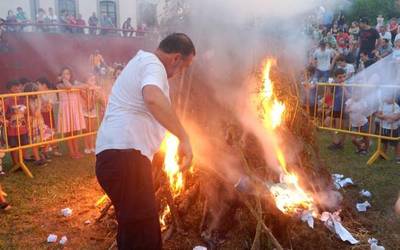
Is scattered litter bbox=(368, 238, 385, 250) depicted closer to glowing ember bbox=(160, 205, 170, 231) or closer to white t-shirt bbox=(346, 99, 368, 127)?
glowing ember bbox=(160, 205, 170, 231)

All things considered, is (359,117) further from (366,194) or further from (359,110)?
(366,194)

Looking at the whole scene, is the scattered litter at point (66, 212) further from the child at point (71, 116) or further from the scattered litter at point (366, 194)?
the scattered litter at point (366, 194)

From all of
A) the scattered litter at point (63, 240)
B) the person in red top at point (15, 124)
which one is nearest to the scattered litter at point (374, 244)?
the scattered litter at point (63, 240)

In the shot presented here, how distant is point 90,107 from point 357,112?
5.10m

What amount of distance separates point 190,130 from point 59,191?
96.8 inches

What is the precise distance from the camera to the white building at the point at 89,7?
22.1 m

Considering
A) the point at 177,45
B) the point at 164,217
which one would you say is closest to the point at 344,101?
the point at 164,217

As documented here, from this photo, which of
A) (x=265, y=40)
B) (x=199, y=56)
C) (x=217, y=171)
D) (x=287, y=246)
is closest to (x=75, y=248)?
(x=217, y=171)

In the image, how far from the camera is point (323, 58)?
11945 millimetres

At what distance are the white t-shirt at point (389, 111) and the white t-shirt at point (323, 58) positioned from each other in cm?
477

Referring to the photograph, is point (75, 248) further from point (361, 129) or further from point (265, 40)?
point (361, 129)

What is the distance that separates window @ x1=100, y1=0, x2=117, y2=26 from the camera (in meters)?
25.4

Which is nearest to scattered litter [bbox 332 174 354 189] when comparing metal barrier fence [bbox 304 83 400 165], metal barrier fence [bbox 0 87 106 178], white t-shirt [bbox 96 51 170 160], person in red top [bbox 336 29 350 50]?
metal barrier fence [bbox 304 83 400 165]

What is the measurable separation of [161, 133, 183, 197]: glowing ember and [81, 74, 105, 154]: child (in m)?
3.99
